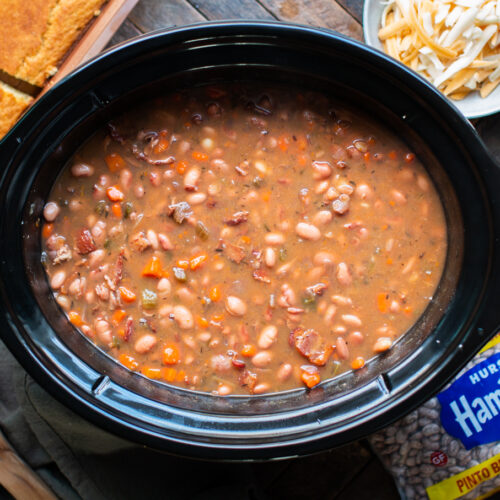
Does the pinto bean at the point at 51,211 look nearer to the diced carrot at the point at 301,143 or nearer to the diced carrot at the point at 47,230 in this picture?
the diced carrot at the point at 47,230

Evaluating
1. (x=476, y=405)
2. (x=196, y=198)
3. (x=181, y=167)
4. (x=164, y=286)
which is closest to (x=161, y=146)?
(x=181, y=167)

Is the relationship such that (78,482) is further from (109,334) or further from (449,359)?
(449,359)

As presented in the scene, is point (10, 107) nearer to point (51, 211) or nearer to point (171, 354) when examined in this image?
point (51, 211)

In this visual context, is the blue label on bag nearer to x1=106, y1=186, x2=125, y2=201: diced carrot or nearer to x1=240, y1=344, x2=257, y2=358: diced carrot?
x1=240, y1=344, x2=257, y2=358: diced carrot

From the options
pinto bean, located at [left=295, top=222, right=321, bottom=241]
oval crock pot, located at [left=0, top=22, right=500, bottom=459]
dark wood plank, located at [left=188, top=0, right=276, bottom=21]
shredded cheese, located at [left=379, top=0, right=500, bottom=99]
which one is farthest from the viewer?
dark wood plank, located at [left=188, top=0, right=276, bottom=21]

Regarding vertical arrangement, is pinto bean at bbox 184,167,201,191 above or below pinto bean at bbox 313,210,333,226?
below

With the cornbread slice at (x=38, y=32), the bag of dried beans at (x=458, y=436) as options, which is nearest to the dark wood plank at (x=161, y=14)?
the cornbread slice at (x=38, y=32)

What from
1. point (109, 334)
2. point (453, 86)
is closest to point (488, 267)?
point (453, 86)

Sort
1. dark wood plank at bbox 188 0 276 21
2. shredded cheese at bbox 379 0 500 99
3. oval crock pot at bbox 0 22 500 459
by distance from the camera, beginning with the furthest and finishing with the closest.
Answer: dark wood plank at bbox 188 0 276 21, shredded cheese at bbox 379 0 500 99, oval crock pot at bbox 0 22 500 459

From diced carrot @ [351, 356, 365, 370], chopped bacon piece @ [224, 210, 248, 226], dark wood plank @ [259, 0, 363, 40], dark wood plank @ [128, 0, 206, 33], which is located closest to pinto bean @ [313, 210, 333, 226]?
chopped bacon piece @ [224, 210, 248, 226]
